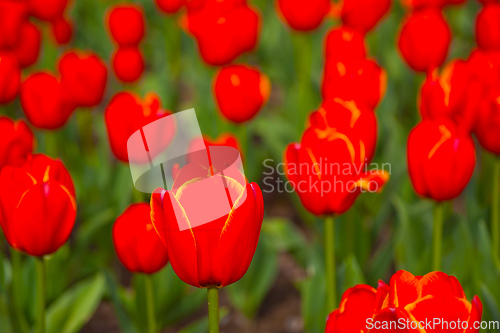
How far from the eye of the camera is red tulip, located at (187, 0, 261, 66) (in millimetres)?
1484

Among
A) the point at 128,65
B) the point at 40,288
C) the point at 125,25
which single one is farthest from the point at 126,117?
the point at 125,25

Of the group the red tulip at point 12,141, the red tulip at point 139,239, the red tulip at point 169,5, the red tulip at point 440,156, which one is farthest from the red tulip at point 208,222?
the red tulip at point 169,5

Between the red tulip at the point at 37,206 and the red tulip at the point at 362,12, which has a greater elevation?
the red tulip at the point at 362,12

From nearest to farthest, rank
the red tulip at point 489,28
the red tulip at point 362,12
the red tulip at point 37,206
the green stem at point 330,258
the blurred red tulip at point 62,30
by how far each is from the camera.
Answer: the red tulip at point 37,206 → the green stem at point 330,258 → the red tulip at point 489,28 → the red tulip at point 362,12 → the blurred red tulip at point 62,30

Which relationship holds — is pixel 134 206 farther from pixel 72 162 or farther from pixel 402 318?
pixel 72 162

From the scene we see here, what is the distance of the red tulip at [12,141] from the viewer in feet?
3.03

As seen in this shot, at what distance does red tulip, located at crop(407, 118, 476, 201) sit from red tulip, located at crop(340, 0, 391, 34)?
84 centimetres

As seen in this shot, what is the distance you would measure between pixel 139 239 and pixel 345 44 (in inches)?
29.6

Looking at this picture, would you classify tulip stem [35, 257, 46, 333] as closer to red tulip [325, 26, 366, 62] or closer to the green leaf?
the green leaf

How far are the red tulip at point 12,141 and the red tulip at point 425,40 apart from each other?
92 centimetres

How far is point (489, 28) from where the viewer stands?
132 centimetres

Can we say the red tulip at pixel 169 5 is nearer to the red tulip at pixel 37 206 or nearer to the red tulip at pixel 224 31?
the red tulip at pixel 224 31

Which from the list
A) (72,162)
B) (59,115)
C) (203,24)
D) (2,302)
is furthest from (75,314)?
(203,24)

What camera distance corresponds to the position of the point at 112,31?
5.80 ft
